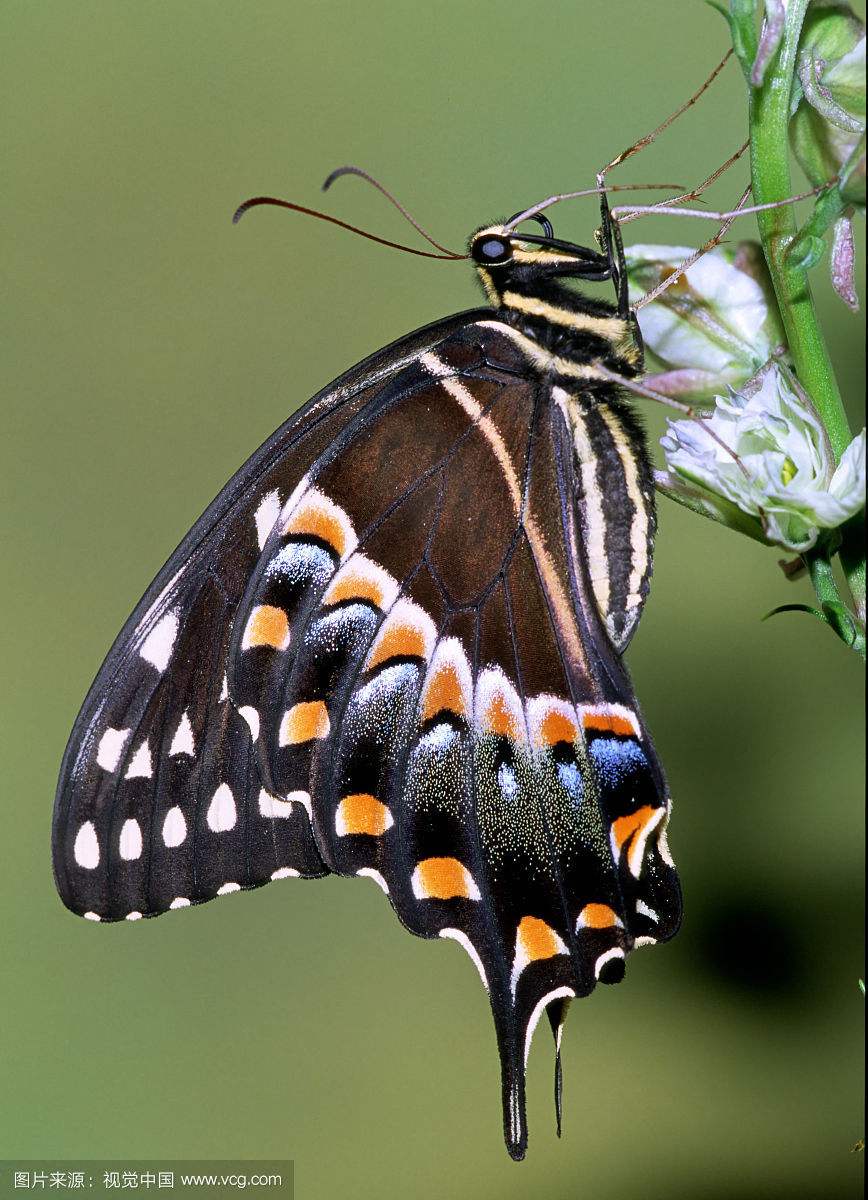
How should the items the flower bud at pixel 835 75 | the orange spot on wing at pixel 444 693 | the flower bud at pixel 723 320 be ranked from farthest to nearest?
1. the orange spot on wing at pixel 444 693
2. the flower bud at pixel 723 320
3. the flower bud at pixel 835 75

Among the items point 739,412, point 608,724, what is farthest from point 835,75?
point 608,724

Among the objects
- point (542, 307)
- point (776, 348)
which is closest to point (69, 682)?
point (542, 307)

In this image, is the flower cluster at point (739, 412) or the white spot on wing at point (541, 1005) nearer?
the flower cluster at point (739, 412)

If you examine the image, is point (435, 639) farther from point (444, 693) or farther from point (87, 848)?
point (87, 848)

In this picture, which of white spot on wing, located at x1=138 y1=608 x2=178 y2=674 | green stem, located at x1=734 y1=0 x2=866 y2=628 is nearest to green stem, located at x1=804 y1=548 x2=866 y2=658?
green stem, located at x1=734 y1=0 x2=866 y2=628

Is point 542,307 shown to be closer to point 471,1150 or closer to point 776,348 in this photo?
point 776,348

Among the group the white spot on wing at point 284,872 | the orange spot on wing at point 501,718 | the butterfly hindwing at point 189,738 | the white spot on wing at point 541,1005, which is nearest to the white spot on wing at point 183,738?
the butterfly hindwing at point 189,738

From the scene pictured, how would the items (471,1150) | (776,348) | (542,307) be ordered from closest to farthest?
(776,348)
(542,307)
(471,1150)

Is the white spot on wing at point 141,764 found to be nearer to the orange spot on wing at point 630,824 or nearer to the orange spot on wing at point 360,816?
the orange spot on wing at point 360,816
